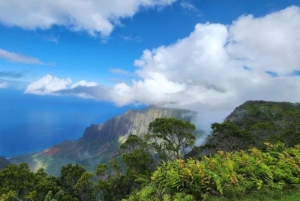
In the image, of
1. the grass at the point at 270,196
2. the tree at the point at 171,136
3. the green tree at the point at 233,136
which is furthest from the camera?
the green tree at the point at 233,136

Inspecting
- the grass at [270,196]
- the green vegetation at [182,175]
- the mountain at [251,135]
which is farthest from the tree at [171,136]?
the grass at [270,196]

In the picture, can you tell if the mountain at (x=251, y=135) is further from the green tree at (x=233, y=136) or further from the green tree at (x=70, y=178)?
the green tree at (x=70, y=178)

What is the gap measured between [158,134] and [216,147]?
16.4 m

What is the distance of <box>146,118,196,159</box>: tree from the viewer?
32.2 meters

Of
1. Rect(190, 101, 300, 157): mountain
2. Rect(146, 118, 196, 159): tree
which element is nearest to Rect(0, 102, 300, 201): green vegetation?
Rect(146, 118, 196, 159): tree

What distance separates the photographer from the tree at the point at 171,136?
3222 cm

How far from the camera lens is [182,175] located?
797 centimetres

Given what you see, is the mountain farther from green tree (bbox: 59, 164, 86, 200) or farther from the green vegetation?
green tree (bbox: 59, 164, 86, 200)

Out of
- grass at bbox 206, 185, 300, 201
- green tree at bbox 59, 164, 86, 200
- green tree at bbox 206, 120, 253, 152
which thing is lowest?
green tree at bbox 59, 164, 86, 200

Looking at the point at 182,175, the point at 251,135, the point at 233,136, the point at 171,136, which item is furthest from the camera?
the point at 233,136

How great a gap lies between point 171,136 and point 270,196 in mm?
26217

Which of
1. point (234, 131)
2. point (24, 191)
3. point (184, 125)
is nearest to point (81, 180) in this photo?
point (24, 191)

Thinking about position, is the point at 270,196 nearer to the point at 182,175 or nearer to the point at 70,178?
the point at 182,175

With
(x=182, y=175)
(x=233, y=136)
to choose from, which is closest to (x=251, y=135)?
(x=233, y=136)
